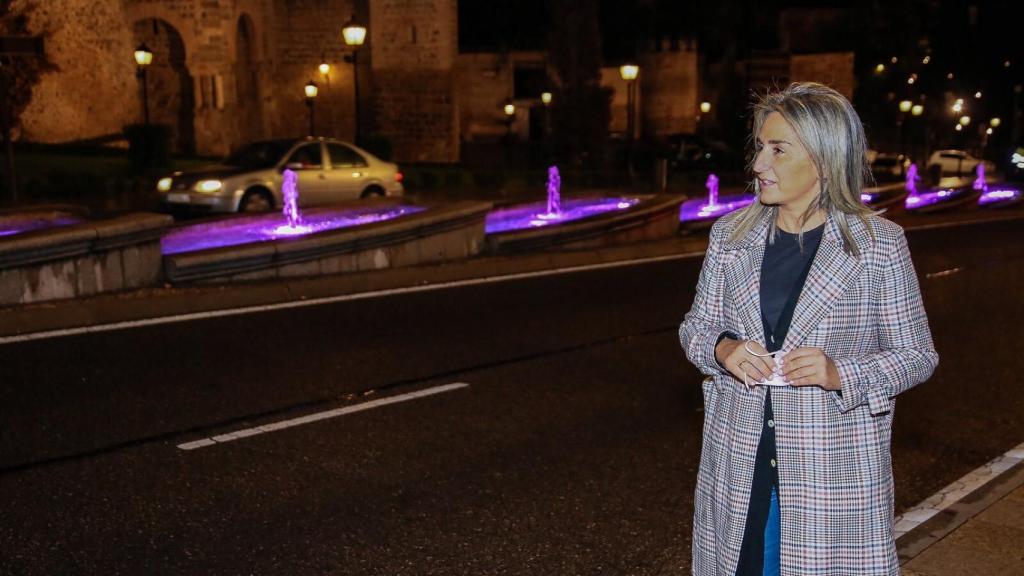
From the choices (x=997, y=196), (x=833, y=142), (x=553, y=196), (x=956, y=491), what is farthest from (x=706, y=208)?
(x=833, y=142)

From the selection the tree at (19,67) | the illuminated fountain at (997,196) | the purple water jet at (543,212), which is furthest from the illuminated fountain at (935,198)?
the tree at (19,67)

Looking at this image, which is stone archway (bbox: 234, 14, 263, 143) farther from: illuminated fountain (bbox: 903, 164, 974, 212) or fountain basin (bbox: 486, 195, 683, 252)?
illuminated fountain (bbox: 903, 164, 974, 212)

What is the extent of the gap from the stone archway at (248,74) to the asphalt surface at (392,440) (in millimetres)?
32335

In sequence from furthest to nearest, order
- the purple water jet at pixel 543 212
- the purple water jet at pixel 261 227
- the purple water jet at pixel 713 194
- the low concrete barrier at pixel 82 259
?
1. the purple water jet at pixel 713 194
2. the purple water jet at pixel 543 212
3. the purple water jet at pixel 261 227
4. the low concrete barrier at pixel 82 259

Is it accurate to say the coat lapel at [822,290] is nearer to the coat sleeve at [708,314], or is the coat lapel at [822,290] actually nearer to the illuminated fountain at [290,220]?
the coat sleeve at [708,314]

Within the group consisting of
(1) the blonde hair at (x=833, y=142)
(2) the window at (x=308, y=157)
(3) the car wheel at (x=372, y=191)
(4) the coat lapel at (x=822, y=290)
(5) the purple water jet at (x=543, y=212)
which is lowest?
(5) the purple water jet at (x=543, y=212)

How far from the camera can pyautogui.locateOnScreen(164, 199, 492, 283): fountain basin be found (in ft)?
38.7

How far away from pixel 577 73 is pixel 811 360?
120 feet

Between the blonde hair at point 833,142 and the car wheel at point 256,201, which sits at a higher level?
the blonde hair at point 833,142

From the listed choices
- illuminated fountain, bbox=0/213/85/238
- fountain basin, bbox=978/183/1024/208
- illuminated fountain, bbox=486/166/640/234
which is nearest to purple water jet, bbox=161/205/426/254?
illuminated fountain, bbox=0/213/85/238

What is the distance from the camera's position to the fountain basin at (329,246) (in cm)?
1178

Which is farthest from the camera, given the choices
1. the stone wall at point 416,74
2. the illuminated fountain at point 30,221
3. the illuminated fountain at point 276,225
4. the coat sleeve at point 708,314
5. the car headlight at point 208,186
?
the stone wall at point 416,74

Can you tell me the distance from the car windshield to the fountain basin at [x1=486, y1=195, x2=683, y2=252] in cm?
431

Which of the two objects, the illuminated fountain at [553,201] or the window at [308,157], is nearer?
the illuminated fountain at [553,201]
